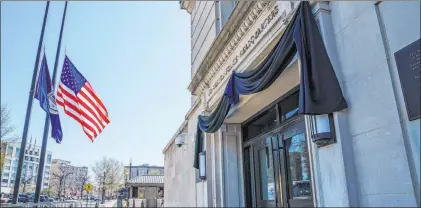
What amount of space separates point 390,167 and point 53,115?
8.05 meters

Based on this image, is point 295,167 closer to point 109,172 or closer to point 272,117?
point 272,117

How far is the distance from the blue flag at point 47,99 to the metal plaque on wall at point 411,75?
26.3 ft

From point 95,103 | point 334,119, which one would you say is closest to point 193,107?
point 95,103

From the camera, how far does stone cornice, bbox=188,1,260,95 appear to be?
4.65 meters

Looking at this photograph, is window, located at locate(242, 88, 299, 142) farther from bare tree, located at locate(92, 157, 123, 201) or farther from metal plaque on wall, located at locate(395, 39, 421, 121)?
bare tree, located at locate(92, 157, 123, 201)

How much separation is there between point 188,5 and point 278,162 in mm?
6613

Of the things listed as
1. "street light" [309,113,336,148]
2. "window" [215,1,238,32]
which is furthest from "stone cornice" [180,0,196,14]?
"street light" [309,113,336,148]

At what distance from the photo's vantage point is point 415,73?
2154mm

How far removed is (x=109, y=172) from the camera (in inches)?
1972

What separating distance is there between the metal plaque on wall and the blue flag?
8.02 meters

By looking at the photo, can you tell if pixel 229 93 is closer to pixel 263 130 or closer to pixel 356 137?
pixel 263 130

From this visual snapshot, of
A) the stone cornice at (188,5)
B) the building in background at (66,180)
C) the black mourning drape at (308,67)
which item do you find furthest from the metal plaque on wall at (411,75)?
the building in background at (66,180)

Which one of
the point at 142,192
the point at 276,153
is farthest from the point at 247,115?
the point at 142,192

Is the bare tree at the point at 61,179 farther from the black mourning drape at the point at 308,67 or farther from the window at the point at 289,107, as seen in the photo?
the black mourning drape at the point at 308,67
